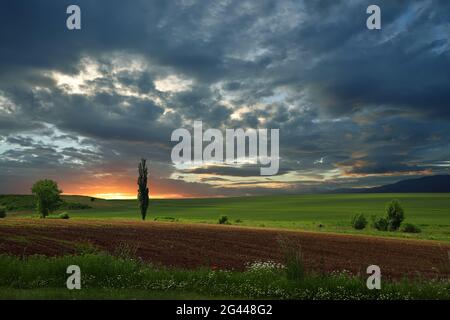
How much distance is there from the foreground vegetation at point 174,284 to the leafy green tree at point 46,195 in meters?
70.1

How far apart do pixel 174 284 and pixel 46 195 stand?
243 ft

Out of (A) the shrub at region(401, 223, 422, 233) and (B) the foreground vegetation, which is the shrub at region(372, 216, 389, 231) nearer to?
(A) the shrub at region(401, 223, 422, 233)

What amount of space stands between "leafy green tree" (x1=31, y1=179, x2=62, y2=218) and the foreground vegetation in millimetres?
70117

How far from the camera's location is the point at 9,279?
635 inches

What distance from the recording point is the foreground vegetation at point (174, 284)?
47.4 ft

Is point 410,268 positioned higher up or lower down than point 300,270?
lower down

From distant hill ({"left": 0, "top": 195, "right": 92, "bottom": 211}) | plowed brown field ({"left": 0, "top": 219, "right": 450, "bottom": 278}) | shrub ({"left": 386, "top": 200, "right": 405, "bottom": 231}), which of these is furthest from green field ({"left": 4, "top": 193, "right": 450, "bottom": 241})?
plowed brown field ({"left": 0, "top": 219, "right": 450, "bottom": 278})

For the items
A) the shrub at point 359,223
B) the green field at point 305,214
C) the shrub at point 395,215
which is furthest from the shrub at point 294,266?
the shrub at point 359,223

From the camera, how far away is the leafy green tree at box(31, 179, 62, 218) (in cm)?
8300

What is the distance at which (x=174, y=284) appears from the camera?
15742 mm
